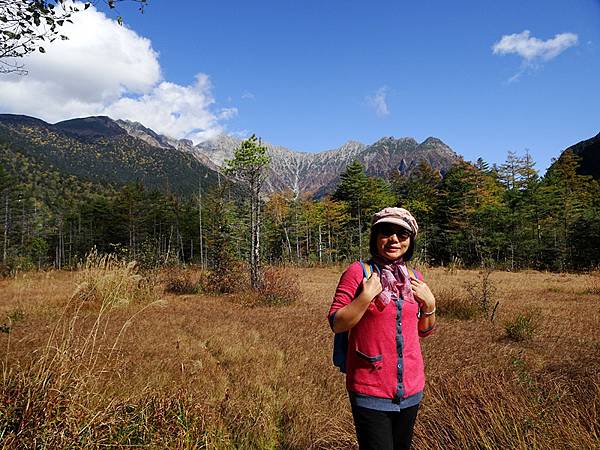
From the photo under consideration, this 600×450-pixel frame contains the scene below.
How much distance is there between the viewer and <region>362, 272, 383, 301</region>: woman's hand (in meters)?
1.56

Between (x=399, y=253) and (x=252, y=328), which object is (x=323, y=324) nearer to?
(x=252, y=328)

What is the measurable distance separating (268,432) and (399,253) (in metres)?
2.03

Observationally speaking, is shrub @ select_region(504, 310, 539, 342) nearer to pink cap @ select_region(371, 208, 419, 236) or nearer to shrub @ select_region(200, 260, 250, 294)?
pink cap @ select_region(371, 208, 419, 236)

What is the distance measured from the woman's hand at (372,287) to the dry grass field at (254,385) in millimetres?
1314

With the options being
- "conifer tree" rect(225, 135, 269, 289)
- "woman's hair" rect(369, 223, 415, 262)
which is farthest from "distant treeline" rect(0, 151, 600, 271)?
"woman's hair" rect(369, 223, 415, 262)

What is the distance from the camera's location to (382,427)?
1.67 meters

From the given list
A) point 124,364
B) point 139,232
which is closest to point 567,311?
point 124,364

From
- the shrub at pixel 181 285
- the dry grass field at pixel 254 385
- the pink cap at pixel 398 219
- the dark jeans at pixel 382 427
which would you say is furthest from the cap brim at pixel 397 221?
the shrub at pixel 181 285

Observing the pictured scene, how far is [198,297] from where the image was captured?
1101 cm

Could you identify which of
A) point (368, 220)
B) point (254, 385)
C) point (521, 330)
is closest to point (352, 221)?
point (368, 220)

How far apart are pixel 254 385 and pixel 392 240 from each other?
106 inches

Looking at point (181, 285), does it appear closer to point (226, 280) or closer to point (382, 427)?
point (226, 280)

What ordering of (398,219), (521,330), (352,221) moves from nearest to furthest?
1. (398,219)
2. (521,330)
3. (352,221)

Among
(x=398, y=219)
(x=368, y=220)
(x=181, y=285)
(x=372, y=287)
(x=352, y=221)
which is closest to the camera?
(x=372, y=287)
